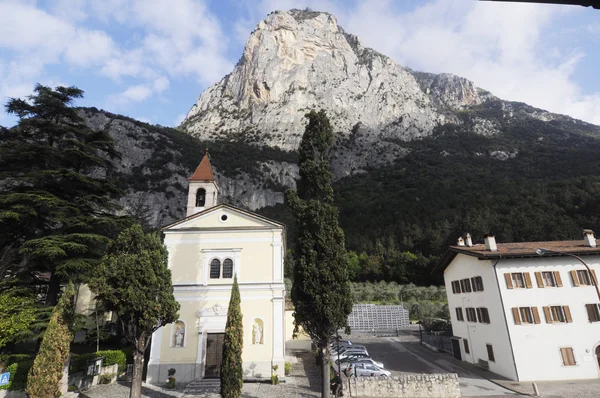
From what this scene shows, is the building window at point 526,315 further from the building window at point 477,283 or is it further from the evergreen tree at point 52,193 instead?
the evergreen tree at point 52,193

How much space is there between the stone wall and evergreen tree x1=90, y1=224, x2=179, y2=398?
9.58 meters

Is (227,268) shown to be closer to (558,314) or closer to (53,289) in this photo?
(53,289)

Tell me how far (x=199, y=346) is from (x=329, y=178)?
12.5 m

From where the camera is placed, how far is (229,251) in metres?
21.6

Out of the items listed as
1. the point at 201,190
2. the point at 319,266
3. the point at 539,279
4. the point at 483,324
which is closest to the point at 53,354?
the point at 319,266

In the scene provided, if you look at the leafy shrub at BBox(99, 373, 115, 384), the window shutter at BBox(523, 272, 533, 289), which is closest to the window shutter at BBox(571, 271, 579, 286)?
the window shutter at BBox(523, 272, 533, 289)

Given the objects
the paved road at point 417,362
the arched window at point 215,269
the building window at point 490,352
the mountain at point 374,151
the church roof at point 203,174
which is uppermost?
the mountain at point 374,151

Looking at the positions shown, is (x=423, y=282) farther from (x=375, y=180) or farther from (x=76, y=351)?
(x=76, y=351)

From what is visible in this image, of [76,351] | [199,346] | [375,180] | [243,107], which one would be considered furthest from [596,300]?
[243,107]

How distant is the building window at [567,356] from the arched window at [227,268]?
20770 mm

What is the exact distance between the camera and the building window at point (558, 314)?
20.8 meters

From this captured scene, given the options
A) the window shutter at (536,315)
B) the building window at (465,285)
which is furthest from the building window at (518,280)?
the building window at (465,285)

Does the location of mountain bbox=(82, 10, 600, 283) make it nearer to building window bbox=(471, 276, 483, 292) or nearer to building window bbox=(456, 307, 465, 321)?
building window bbox=(456, 307, 465, 321)

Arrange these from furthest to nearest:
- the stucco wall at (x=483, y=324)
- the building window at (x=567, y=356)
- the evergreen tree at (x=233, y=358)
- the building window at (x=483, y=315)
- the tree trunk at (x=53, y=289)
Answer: the building window at (x=483, y=315) < the stucco wall at (x=483, y=324) < the building window at (x=567, y=356) < the tree trunk at (x=53, y=289) < the evergreen tree at (x=233, y=358)
